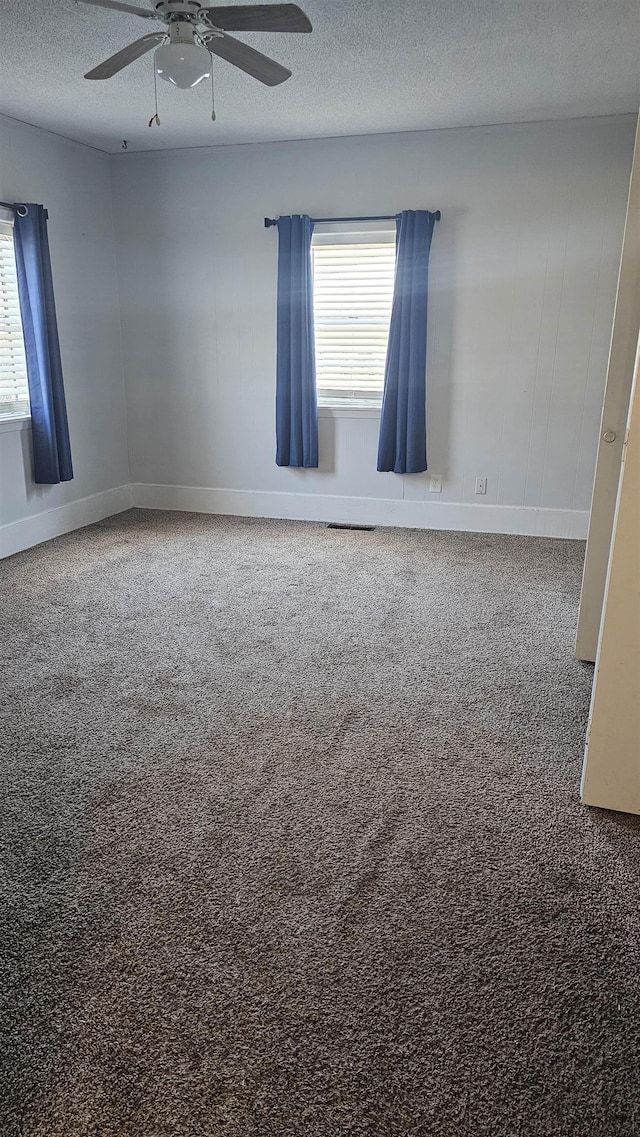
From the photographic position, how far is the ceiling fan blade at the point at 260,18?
2.50m

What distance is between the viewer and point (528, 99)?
4082 mm

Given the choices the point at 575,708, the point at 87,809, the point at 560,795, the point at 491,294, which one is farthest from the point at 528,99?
the point at 87,809

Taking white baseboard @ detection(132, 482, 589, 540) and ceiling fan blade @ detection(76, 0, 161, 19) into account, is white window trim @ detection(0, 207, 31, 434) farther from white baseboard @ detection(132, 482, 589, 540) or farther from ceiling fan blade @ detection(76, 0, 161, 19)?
ceiling fan blade @ detection(76, 0, 161, 19)

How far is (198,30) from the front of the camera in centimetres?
278

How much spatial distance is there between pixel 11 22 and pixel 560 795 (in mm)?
3681

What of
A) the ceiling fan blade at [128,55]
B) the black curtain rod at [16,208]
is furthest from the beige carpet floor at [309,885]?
the black curtain rod at [16,208]

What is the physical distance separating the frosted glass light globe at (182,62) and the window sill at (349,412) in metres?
2.71

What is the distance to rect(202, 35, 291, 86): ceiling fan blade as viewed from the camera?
278cm

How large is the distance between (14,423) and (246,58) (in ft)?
8.83

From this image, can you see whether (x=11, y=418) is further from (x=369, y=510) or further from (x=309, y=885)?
(x=309, y=885)

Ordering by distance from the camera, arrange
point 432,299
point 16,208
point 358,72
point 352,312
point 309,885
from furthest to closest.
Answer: point 352,312 < point 432,299 < point 16,208 < point 358,72 < point 309,885

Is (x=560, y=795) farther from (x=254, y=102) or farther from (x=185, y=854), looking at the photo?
(x=254, y=102)

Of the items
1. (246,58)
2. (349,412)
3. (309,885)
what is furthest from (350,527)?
(309,885)

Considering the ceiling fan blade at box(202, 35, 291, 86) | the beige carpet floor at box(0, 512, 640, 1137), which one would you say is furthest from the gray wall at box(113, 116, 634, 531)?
the ceiling fan blade at box(202, 35, 291, 86)
